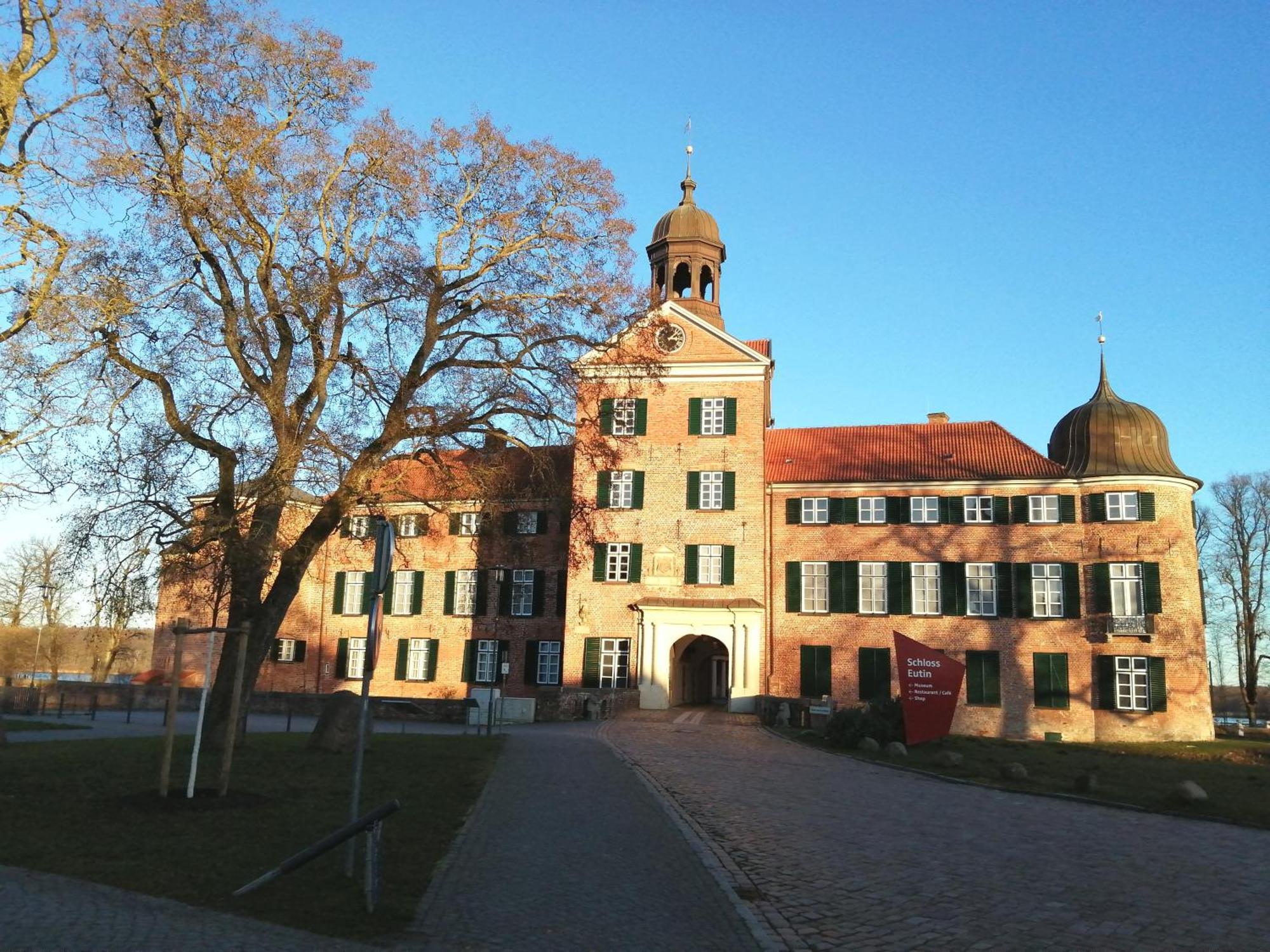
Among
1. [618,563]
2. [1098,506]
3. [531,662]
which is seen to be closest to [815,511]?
[618,563]

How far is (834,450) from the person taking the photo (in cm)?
3516

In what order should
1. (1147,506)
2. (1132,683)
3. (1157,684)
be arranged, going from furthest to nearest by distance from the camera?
(1147,506) → (1132,683) → (1157,684)

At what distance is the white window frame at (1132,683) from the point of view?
29781 millimetres

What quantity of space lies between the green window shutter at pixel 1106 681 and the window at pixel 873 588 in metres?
6.29

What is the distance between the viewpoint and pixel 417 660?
36.5 m

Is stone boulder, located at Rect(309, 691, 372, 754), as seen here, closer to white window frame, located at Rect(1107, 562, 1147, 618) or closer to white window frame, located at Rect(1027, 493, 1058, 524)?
white window frame, located at Rect(1027, 493, 1058, 524)

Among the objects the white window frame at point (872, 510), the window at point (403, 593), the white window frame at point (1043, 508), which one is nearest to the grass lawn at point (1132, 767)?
the white window frame at point (1043, 508)

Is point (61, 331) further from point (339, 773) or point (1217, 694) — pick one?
point (1217, 694)

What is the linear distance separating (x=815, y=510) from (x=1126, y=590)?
30.6ft

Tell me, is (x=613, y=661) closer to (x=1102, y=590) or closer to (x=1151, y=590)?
(x=1102, y=590)

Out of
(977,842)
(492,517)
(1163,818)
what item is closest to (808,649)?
(492,517)

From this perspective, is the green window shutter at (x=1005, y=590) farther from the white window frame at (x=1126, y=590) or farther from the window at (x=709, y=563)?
the window at (x=709, y=563)

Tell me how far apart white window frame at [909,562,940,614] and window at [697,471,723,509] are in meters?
6.44

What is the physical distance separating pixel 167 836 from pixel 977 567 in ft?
89.3
